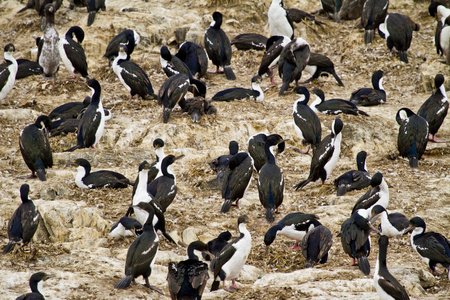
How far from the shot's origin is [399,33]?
1602 cm

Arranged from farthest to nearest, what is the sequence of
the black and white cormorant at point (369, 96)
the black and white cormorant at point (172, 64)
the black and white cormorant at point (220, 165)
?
the black and white cormorant at point (172, 64), the black and white cormorant at point (369, 96), the black and white cormorant at point (220, 165)

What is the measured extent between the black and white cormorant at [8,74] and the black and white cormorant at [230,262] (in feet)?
27.8

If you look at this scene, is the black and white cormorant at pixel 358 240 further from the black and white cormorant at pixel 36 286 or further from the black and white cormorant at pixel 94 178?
the black and white cormorant at pixel 94 178

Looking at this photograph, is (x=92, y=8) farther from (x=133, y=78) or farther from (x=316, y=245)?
(x=316, y=245)

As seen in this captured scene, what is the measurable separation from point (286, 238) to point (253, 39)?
8320 millimetres

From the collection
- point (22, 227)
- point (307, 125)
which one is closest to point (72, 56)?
point (307, 125)

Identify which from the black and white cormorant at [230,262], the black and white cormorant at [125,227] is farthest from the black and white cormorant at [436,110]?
the black and white cormorant at [125,227]

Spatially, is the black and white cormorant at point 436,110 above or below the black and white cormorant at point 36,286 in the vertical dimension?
above

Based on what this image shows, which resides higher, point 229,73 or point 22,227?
point 229,73

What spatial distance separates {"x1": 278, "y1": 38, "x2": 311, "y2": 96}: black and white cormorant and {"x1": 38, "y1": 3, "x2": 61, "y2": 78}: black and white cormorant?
17.8ft

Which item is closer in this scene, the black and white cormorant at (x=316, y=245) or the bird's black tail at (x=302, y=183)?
the black and white cormorant at (x=316, y=245)

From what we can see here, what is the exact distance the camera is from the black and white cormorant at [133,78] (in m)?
13.9

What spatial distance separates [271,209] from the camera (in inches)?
390

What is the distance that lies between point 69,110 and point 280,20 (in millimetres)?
6494
